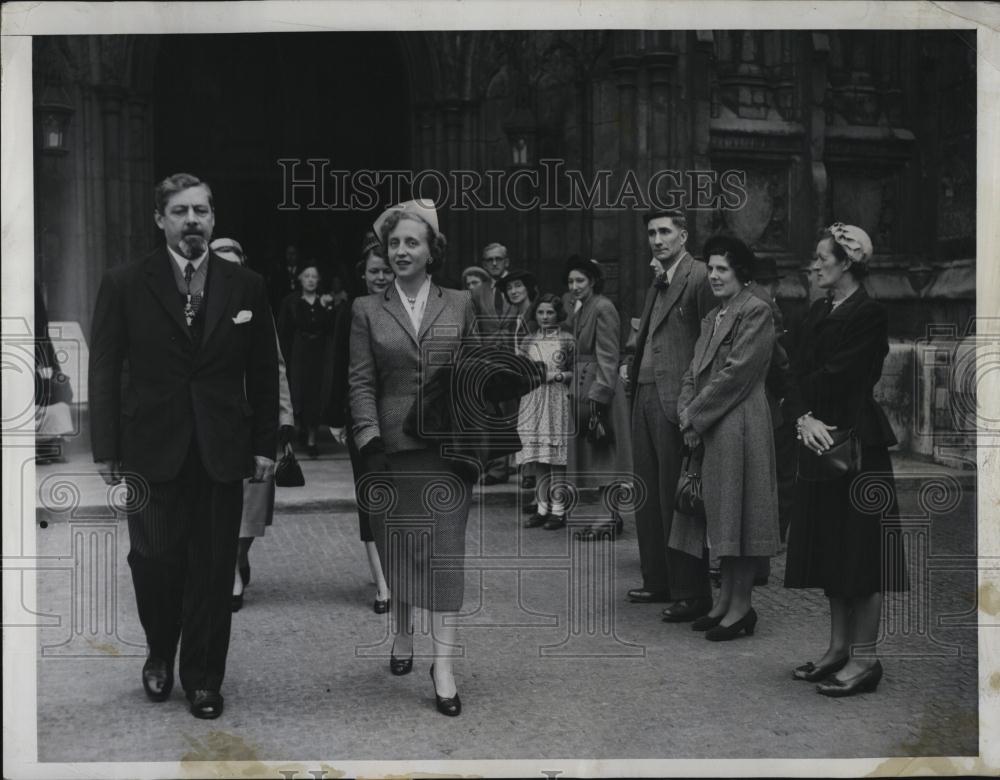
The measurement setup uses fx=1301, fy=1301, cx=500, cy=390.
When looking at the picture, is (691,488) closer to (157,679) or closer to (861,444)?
(861,444)

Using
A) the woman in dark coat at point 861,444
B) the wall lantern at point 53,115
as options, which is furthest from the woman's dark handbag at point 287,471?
the wall lantern at point 53,115

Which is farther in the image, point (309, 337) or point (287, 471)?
point (309, 337)

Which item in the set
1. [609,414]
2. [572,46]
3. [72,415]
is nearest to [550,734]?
[609,414]

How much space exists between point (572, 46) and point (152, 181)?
5.20 m

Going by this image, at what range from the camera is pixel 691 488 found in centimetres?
678

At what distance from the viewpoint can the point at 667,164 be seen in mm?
11883

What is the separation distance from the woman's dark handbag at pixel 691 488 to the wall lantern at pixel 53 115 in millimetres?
8023

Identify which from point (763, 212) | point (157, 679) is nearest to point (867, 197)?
point (763, 212)

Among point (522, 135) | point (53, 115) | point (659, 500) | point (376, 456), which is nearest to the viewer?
point (376, 456)

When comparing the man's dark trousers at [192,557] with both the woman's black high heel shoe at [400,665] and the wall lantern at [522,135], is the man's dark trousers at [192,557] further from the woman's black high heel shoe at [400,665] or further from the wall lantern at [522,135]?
the wall lantern at [522,135]

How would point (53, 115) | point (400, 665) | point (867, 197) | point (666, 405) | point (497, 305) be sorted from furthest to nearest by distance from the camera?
point (867, 197) → point (53, 115) → point (497, 305) → point (666, 405) → point (400, 665)

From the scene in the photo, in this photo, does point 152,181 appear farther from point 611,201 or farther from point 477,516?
point 477,516

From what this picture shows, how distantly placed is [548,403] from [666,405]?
310 centimetres

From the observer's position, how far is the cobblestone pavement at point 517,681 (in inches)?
202
